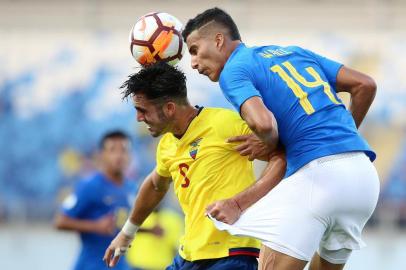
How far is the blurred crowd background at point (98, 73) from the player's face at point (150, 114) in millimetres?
15347

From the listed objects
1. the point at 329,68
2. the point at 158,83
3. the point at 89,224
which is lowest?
the point at 89,224

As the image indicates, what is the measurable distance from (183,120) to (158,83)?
0.30 meters

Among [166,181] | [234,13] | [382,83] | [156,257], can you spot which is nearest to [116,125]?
[234,13]

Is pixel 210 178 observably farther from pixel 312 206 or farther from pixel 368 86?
pixel 368 86

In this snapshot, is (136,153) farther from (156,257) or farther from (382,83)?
(156,257)

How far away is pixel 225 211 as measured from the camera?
5059 mm

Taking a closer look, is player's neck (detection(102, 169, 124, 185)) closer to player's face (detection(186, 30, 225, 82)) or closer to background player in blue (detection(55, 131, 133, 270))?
background player in blue (detection(55, 131, 133, 270))

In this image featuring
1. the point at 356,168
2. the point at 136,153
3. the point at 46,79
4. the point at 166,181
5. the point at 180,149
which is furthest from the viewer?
the point at 46,79

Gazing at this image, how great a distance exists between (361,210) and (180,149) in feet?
4.26

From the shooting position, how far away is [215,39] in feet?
17.5

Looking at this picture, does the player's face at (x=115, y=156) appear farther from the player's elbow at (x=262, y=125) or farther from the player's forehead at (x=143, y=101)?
the player's elbow at (x=262, y=125)

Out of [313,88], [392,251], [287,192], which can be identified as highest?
[313,88]

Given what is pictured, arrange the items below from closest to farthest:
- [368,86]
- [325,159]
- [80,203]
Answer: [325,159], [368,86], [80,203]

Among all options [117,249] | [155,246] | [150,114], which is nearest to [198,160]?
[150,114]
